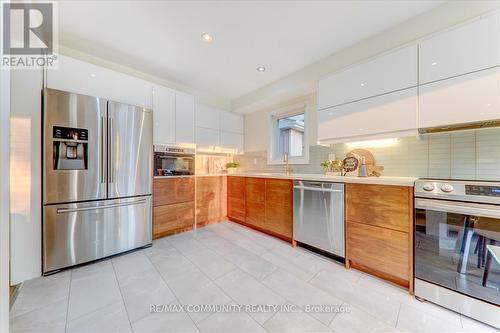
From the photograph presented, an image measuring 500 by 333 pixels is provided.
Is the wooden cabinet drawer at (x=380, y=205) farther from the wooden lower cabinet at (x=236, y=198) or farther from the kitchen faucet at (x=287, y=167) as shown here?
the wooden lower cabinet at (x=236, y=198)

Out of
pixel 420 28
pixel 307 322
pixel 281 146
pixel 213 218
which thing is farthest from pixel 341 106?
pixel 213 218

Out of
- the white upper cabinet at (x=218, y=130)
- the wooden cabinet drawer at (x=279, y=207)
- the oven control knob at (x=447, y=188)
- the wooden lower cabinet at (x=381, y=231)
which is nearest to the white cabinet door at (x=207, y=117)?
the white upper cabinet at (x=218, y=130)

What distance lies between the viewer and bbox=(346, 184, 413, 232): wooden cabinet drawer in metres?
1.62

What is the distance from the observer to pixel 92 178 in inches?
80.5

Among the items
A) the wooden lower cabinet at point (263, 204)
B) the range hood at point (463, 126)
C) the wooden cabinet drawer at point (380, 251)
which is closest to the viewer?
the range hood at point (463, 126)

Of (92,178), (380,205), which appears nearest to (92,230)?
(92,178)

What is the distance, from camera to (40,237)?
5.94ft

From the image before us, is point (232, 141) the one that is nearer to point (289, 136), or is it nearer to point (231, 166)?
point (231, 166)

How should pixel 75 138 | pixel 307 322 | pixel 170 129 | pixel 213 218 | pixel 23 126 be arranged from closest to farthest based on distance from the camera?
1. pixel 307 322
2. pixel 23 126
3. pixel 75 138
4. pixel 170 129
5. pixel 213 218

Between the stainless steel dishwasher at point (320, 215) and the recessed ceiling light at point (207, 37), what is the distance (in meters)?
1.94

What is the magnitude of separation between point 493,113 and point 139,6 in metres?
2.96

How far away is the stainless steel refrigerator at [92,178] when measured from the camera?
6.04 ft

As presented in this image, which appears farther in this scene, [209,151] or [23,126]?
[209,151]

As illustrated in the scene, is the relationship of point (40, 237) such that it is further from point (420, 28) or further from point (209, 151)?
point (420, 28)
